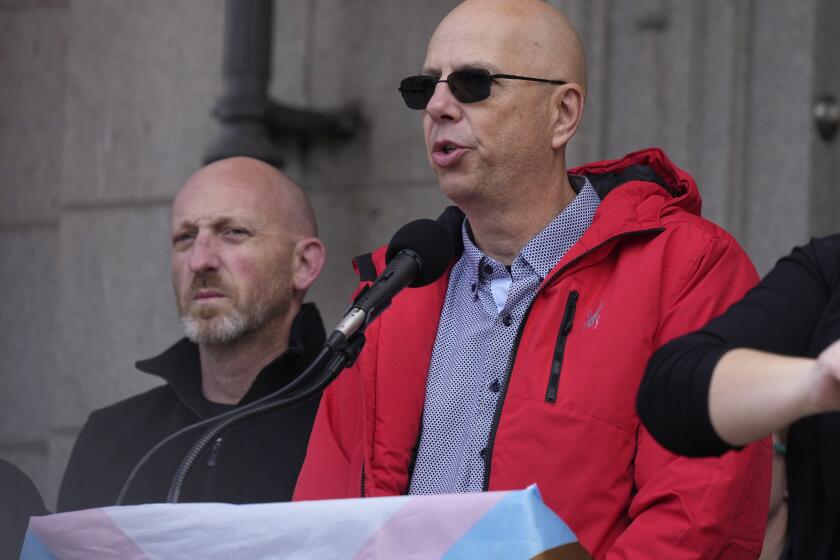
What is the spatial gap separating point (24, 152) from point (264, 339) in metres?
2.43

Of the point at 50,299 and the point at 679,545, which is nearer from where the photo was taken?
the point at 679,545

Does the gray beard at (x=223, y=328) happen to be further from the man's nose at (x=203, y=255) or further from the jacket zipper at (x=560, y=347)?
the jacket zipper at (x=560, y=347)

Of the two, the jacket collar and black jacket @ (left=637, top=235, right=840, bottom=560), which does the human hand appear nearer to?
black jacket @ (left=637, top=235, right=840, bottom=560)

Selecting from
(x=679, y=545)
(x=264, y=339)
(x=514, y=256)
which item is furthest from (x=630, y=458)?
(x=264, y=339)

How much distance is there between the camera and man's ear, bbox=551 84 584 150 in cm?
432

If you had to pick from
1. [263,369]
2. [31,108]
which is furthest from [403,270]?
[31,108]

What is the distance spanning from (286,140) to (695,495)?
3.40 meters

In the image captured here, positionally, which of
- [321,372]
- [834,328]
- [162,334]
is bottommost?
[162,334]

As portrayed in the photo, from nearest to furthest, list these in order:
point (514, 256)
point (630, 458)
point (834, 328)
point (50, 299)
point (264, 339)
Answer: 1. point (834, 328)
2. point (630, 458)
3. point (514, 256)
4. point (264, 339)
5. point (50, 299)

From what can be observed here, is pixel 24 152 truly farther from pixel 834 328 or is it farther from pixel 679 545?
pixel 834 328

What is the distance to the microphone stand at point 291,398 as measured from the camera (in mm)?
3445

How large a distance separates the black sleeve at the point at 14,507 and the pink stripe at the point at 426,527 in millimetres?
942

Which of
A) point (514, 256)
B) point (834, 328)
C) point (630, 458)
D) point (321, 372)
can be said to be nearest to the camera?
point (834, 328)

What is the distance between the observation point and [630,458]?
148 inches
